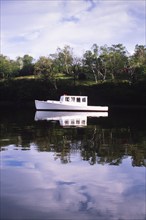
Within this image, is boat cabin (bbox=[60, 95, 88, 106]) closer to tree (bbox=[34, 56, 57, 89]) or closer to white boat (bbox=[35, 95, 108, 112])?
white boat (bbox=[35, 95, 108, 112])

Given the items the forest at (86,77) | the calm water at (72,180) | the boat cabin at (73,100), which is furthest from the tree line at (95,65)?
the calm water at (72,180)

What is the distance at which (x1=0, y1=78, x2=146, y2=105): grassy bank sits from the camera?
287 feet

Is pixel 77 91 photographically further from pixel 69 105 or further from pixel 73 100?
pixel 69 105

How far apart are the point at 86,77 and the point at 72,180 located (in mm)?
92303

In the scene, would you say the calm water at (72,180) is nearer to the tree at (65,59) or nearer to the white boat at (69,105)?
the white boat at (69,105)

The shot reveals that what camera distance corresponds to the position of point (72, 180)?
1352 centimetres

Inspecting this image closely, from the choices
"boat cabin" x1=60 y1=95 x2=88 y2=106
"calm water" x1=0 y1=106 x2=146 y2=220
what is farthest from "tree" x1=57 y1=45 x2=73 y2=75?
"calm water" x1=0 y1=106 x2=146 y2=220

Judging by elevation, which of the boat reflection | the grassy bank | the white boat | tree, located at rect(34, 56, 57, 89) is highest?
tree, located at rect(34, 56, 57, 89)

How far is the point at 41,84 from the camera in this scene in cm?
9575

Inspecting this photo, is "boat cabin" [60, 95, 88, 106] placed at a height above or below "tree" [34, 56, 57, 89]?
below

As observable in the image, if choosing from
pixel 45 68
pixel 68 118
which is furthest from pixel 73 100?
pixel 45 68

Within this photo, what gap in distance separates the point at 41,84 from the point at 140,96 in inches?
1049

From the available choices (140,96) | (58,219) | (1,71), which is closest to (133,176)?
(58,219)

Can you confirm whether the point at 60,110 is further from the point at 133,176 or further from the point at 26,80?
the point at 133,176
